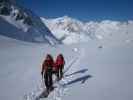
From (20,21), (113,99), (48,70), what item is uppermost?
(20,21)

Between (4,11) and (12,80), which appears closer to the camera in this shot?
(12,80)

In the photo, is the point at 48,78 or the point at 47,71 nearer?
the point at 47,71

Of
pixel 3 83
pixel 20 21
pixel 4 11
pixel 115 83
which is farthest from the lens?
pixel 20 21

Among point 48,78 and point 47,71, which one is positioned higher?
point 47,71

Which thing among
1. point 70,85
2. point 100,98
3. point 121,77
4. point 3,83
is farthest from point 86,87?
point 3,83

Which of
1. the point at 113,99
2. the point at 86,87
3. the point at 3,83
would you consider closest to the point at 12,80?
the point at 3,83

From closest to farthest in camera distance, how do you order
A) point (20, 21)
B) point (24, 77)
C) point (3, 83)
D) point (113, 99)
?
1. point (113, 99)
2. point (3, 83)
3. point (24, 77)
4. point (20, 21)

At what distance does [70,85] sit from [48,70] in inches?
71.3

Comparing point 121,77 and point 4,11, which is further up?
point 4,11

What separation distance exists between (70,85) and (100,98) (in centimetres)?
323

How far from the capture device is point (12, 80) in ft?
55.7

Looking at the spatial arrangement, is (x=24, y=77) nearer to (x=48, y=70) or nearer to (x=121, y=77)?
(x=48, y=70)

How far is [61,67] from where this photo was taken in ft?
50.9

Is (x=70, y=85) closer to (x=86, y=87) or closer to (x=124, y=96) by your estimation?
(x=86, y=87)
